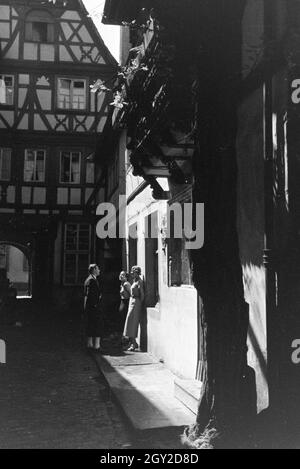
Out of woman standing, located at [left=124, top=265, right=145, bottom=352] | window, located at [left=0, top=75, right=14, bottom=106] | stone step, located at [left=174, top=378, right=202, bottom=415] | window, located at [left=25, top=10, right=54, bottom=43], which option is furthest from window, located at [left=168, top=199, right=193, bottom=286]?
window, located at [left=25, top=10, right=54, bottom=43]

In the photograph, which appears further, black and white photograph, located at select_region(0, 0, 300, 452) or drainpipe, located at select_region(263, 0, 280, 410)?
drainpipe, located at select_region(263, 0, 280, 410)

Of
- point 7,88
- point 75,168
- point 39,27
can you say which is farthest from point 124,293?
point 39,27

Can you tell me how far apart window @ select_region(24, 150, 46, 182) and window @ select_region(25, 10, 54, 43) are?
4179 mm

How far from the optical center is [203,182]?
4.09 metres

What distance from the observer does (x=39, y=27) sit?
19547mm

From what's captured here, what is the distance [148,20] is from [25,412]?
4389 millimetres

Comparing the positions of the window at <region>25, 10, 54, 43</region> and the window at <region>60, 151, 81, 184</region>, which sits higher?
the window at <region>25, 10, 54, 43</region>

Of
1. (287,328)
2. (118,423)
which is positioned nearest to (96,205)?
(118,423)

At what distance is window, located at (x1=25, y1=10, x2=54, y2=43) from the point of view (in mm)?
19406

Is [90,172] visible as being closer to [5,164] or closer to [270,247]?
[5,164]

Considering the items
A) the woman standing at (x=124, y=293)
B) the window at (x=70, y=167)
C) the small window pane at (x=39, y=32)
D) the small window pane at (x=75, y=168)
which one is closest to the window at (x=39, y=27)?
the small window pane at (x=39, y=32)

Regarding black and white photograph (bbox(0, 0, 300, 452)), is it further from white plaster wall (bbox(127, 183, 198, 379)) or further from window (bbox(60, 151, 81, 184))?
window (bbox(60, 151, 81, 184))

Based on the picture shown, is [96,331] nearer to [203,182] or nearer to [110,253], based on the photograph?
[110,253]

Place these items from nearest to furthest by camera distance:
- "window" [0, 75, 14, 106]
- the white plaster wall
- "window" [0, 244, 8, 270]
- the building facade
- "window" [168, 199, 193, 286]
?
the building facade
the white plaster wall
"window" [168, 199, 193, 286]
"window" [0, 75, 14, 106]
"window" [0, 244, 8, 270]
